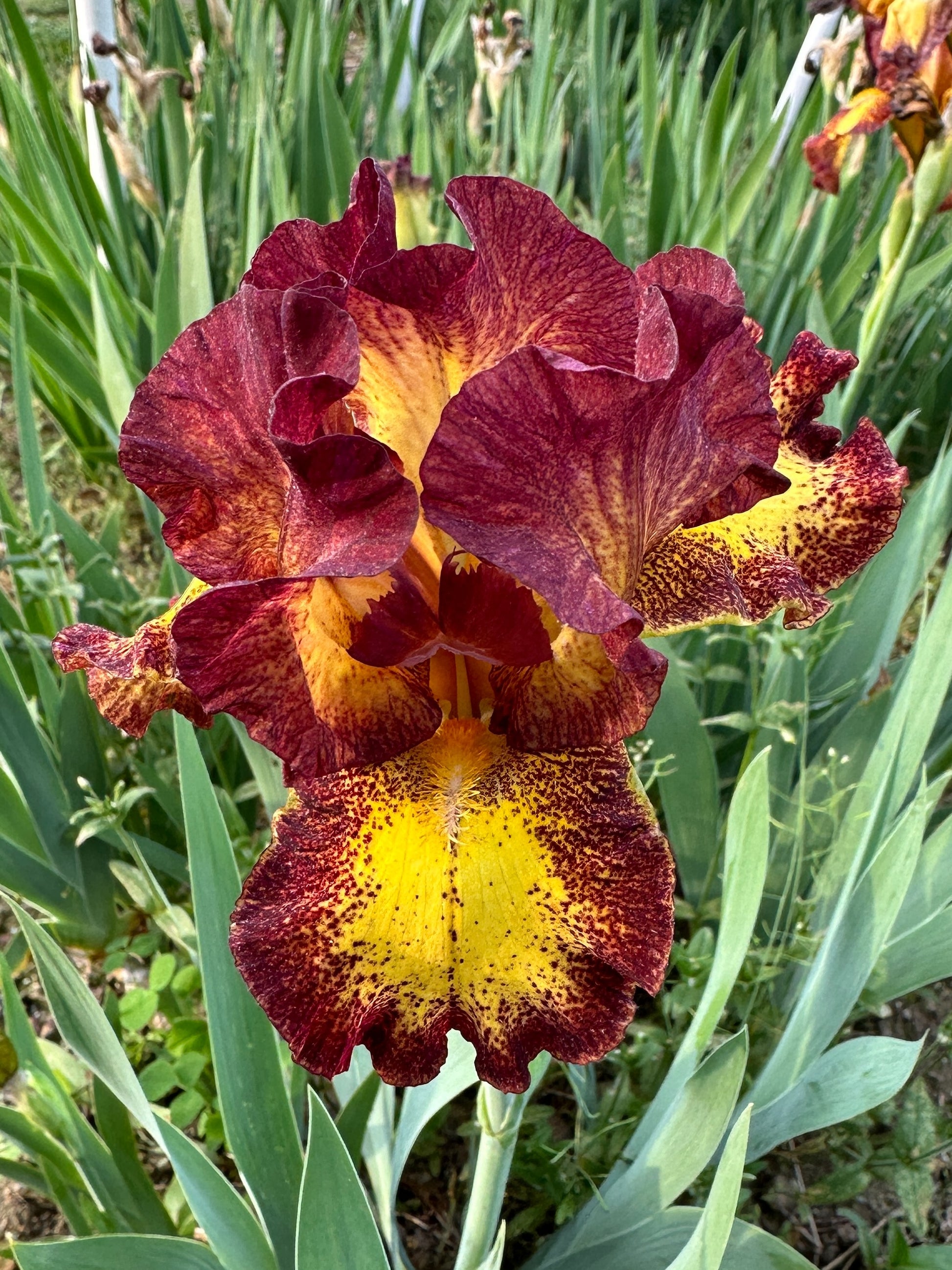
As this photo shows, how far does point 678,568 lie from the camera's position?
2.13ft

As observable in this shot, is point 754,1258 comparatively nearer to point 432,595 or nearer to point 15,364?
point 432,595

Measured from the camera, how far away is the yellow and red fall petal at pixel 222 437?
0.56 m

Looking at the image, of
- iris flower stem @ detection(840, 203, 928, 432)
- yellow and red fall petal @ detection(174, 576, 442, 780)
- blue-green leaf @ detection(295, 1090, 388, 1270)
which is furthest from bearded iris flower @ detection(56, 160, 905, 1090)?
iris flower stem @ detection(840, 203, 928, 432)

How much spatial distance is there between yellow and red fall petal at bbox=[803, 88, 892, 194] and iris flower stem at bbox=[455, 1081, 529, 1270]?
1.37m

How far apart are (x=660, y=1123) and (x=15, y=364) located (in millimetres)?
1185

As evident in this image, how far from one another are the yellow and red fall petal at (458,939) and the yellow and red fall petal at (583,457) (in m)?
0.16

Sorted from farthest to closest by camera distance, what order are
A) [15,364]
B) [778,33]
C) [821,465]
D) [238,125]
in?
[778,33] < [238,125] < [15,364] < [821,465]

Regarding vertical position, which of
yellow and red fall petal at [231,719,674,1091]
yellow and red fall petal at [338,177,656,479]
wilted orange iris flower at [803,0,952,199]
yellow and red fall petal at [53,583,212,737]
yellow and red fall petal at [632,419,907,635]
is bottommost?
yellow and red fall petal at [231,719,674,1091]

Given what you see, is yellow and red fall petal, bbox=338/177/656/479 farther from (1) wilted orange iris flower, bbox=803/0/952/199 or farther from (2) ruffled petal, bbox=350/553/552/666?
(1) wilted orange iris flower, bbox=803/0/952/199

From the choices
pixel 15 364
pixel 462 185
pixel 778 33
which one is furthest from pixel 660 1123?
pixel 778 33

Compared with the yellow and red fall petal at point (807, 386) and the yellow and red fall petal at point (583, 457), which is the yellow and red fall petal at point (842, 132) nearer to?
the yellow and red fall petal at point (807, 386)

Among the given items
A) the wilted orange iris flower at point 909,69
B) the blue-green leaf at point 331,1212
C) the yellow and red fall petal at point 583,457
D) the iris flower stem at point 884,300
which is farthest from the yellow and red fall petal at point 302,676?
the wilted orange iris flower at point 909,69

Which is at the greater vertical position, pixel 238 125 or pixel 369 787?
pixel 238 125

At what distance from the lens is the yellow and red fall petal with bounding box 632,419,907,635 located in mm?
628
